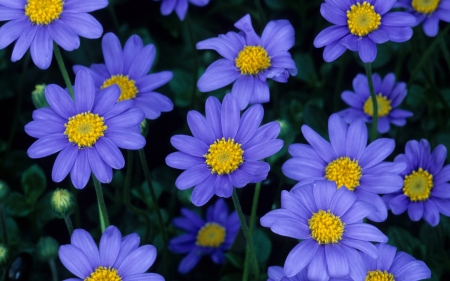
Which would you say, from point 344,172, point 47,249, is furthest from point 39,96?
point 344,172

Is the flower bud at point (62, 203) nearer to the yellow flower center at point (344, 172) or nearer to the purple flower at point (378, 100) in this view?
the yellow flower center at point (344, 172)

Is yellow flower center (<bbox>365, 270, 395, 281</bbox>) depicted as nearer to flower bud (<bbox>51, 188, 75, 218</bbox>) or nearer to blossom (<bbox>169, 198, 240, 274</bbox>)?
blossom (<bbox>169, 198, 240, 274</bbox>)

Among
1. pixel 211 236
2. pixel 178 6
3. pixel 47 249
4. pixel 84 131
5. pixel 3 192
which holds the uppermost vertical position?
pixel 178 6

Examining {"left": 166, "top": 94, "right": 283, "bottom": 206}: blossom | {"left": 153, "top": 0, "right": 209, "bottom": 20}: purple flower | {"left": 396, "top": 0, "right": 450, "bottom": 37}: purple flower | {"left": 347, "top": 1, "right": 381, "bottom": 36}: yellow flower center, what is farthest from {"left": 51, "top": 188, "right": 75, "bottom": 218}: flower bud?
{"left": 396, "top": 0, "right": 450, "bottom": 37}: purple flower

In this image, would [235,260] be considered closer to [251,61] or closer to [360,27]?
[251,61]

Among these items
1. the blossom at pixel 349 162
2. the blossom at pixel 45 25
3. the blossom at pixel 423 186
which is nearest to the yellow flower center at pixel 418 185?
the blossom at pixel 423 186

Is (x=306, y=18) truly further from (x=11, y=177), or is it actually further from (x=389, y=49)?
(x=11, y=177)
